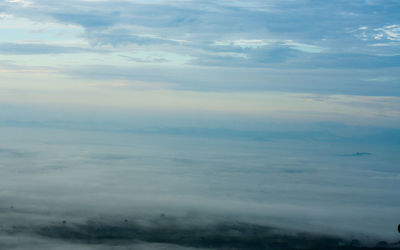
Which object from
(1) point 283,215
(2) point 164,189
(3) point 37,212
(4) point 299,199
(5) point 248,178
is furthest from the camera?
(5) point 248,178

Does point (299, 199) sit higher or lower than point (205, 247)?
higher

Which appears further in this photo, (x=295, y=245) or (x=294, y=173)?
(x=294, y=173)

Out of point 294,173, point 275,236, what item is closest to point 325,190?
point 294,173

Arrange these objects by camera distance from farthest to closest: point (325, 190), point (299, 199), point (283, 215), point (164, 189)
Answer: point (325, 190)
point (164, 189)
point (299, 199)
point (283, 215)

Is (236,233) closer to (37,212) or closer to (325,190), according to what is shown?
(37,212)

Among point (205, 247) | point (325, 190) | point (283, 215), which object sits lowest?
point (205, 247)

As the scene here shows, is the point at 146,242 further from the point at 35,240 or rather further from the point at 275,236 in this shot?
the point at 275,236

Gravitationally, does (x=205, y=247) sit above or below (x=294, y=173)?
below

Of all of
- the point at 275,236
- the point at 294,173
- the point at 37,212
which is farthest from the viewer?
the point at 294,173

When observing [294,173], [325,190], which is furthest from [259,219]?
[294,173]
